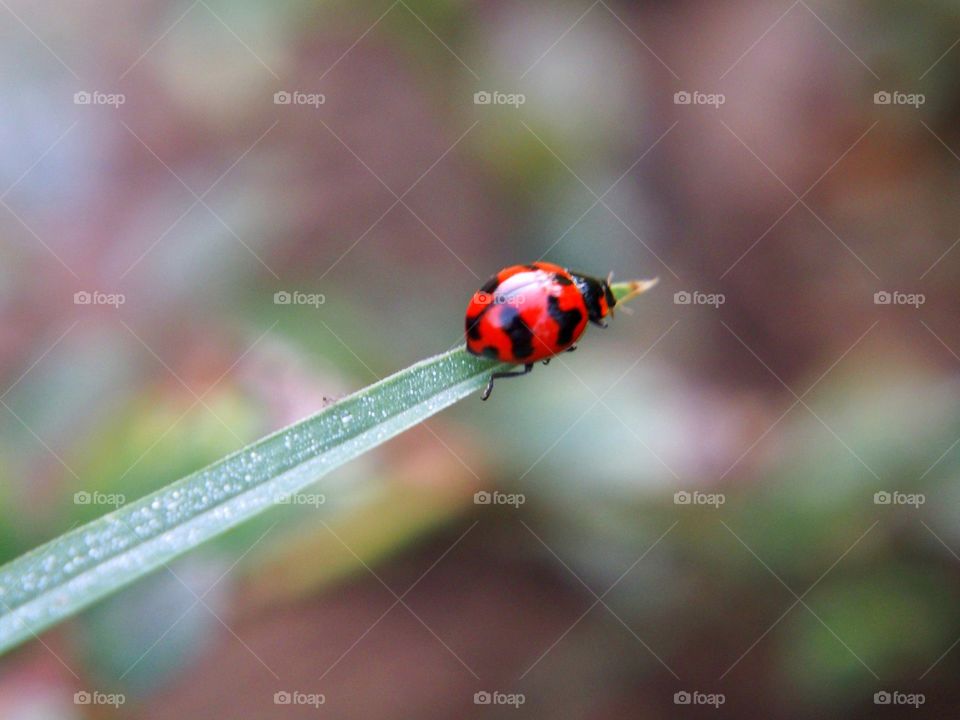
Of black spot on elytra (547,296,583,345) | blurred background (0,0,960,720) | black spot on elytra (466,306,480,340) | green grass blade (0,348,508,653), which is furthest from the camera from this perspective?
blurred background (0,0,960,720)

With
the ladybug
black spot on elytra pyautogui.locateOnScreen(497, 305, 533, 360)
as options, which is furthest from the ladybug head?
black spot on elytra pyautogui.locateOnScreen(497, 305, 533, 360)

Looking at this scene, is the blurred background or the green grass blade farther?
the blurred background

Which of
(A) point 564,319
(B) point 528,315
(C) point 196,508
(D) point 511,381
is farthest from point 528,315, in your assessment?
(C) point 196,508

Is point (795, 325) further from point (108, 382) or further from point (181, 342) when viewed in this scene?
point (108, 382)

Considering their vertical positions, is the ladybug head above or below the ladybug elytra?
above

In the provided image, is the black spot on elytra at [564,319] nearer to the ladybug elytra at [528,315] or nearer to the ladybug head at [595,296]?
the ladybug elytra at [528,315]

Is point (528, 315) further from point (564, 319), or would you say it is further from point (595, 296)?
point (595, 296)

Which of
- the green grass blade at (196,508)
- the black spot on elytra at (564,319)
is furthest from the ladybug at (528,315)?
the green grass blade at (196,508)

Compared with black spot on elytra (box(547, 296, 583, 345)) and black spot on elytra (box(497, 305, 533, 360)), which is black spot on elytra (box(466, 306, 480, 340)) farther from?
black spot on elytra (box(547, 296, 583, 345))

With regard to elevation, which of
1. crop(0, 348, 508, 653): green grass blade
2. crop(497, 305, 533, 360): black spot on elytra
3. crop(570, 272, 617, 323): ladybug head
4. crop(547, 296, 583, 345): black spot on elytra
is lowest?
crop(0, 348, 508, 653): green grass blade
